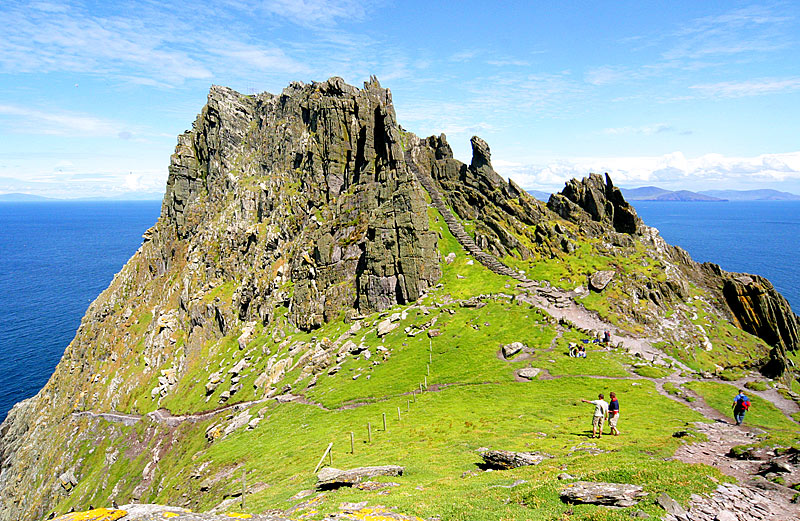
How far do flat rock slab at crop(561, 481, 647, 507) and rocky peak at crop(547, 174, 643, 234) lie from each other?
9291 cm

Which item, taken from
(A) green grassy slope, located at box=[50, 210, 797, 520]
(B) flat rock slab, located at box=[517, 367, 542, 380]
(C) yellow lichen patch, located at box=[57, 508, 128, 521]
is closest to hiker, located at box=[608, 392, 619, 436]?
(A) green grassy slope, located at box=[50, 210, 797, 520]

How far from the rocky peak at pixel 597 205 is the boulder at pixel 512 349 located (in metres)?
53.9

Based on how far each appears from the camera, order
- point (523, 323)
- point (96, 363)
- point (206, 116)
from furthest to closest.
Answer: point (206, 116) → point (96, 363) → point (523, 323)

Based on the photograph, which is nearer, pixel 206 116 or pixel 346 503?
pixel 346 503

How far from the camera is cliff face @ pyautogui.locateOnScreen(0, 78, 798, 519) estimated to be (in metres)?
74.9

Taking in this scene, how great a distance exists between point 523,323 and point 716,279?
4702 centimetres

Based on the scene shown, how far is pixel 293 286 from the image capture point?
101812 millimetres

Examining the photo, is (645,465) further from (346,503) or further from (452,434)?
(452,434)

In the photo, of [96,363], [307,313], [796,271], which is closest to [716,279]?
[307,313]

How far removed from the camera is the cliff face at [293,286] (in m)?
74.9

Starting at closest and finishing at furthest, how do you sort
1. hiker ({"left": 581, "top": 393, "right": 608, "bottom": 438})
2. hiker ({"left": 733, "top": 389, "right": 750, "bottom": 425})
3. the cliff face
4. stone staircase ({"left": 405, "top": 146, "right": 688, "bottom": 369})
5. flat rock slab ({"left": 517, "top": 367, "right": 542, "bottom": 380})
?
1. hiker ({"left": 581, "top": 393, "right": 608, "bottom": 438})
2. hiker ({"left": 733, "top": 389, "right": 750, "bottom": 425})
3. flat rock slab ({"left": 517, "top": 367, "right": 542, "bottom": 380})
4. stone staircase ({"left": 405, "top": 146, "right": 688, "bottom": 369})
5. the cliff face

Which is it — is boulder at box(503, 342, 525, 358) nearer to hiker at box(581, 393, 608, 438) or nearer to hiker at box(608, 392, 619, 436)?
hiker at box(608, 392, 619, 436)

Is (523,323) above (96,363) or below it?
above

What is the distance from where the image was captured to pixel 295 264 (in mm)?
104250
